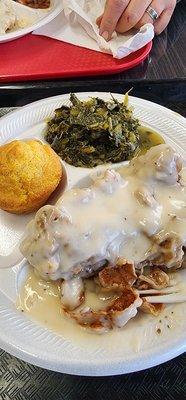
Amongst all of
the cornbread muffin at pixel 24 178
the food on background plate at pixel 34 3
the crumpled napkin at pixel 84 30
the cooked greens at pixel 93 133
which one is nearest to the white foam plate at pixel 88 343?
the cornbread muffin at pixel 24 178

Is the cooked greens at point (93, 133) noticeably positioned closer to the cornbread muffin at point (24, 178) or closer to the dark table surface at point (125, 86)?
the cornbread muffin at point (24, 178)

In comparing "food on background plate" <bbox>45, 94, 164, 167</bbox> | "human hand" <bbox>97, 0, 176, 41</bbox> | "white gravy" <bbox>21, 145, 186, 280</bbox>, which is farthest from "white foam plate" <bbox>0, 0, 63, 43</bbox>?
"white gravy" <bbox>21, 145, 186, 280</bbox>

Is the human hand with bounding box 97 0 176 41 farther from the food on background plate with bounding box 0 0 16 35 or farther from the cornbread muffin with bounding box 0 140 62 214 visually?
the cornbread muffin with bounding box 0 140 62 214

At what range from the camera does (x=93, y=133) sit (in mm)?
1568

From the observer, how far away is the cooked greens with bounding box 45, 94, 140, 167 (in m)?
1.55

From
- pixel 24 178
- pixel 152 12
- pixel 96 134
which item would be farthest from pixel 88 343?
pixel 152 12

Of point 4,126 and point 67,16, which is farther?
point 67,16

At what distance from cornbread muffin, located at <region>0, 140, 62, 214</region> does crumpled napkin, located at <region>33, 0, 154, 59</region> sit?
2.56ft

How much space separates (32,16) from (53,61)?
0.39 m

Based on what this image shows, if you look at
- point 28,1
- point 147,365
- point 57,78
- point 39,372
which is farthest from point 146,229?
point 28,1

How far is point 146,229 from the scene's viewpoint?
3.84 ft

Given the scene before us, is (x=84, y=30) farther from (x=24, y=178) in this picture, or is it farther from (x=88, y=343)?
(x=88, y=343)

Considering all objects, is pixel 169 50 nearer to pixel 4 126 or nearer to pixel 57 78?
pixel 57 78

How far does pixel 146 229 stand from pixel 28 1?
1.63 meters
